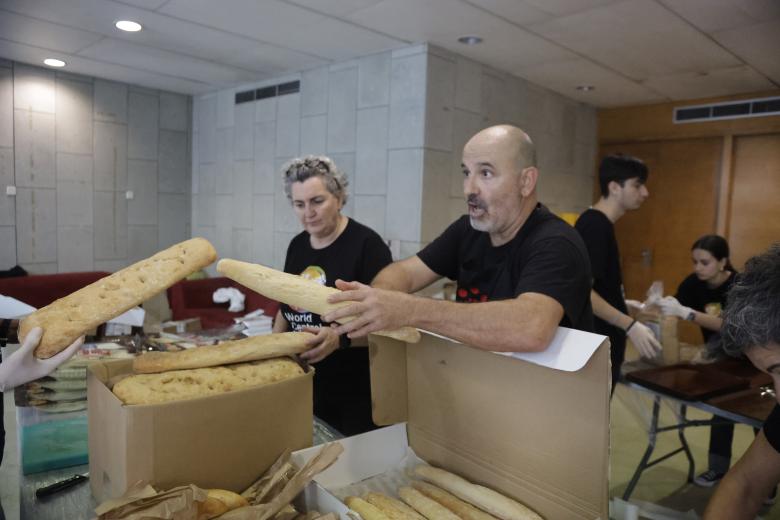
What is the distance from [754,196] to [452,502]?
17.3ft

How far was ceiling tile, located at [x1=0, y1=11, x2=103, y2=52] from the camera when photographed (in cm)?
381

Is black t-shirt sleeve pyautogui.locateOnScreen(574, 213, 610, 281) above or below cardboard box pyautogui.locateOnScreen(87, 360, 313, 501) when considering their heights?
above

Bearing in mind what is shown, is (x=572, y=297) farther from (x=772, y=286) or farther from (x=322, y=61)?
(x=322, y=61)

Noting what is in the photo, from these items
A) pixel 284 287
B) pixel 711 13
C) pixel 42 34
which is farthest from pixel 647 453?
pixel 42 34

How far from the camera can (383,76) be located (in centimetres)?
427

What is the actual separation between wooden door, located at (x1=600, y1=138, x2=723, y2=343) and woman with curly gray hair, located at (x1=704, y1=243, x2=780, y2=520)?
452cm

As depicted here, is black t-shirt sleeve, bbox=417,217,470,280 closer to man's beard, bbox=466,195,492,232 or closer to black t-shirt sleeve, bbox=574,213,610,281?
man's beard, bbox=466,195,492,232

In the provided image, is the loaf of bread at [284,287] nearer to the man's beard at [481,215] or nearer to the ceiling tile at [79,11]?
the man's beard at [481,215]

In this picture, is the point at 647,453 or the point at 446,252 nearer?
the point at 446,252

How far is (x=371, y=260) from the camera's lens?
1.96 m

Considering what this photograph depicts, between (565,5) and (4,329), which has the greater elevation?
(565,5)

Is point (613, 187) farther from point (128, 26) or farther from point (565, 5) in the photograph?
point (128, 26)

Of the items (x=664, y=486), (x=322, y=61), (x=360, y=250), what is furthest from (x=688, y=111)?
(x=360, y=250)

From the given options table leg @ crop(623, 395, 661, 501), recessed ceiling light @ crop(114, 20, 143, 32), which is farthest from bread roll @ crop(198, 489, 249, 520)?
recessed ceiling light @ crop(114, 20, 143, 32)
